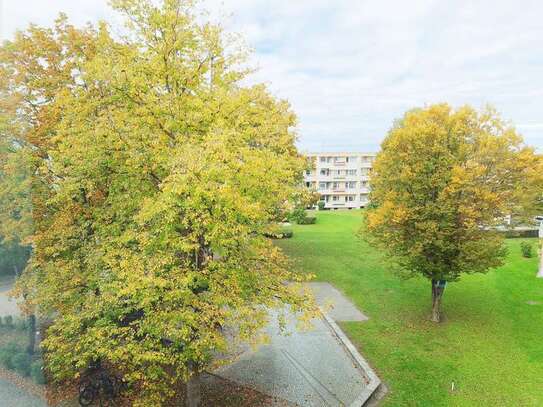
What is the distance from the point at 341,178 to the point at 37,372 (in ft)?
190

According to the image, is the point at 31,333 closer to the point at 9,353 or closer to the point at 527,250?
the point at 9,353

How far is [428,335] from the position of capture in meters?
16.0

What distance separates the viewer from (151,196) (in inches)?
412

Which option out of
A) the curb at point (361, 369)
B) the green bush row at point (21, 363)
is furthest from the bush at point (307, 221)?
the green bush row at point (21, 363)

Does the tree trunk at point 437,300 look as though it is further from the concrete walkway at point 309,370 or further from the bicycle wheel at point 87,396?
the bicycle wheel at point 87,396

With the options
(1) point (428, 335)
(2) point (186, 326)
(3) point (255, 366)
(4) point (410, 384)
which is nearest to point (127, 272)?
(2) point (186, 326)

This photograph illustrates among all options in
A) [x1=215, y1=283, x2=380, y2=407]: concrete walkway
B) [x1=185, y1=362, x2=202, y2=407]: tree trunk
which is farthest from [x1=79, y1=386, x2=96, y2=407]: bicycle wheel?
[x1=215, y1=283, x2=380, y2=407]: concrete walkway

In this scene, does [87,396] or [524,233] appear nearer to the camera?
[87,396]

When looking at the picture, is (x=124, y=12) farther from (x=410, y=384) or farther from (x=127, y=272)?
(x=410, y=384)

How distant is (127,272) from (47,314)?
15.3ft

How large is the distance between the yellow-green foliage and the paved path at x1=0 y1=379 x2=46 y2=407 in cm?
1292

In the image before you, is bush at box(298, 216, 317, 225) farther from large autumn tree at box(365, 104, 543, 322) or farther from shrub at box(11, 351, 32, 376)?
shrub at box(11, 351, 32, 376)

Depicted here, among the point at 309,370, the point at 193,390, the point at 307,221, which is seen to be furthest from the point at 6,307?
the point at 307,221

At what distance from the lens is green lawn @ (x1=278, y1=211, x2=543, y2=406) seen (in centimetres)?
1228
